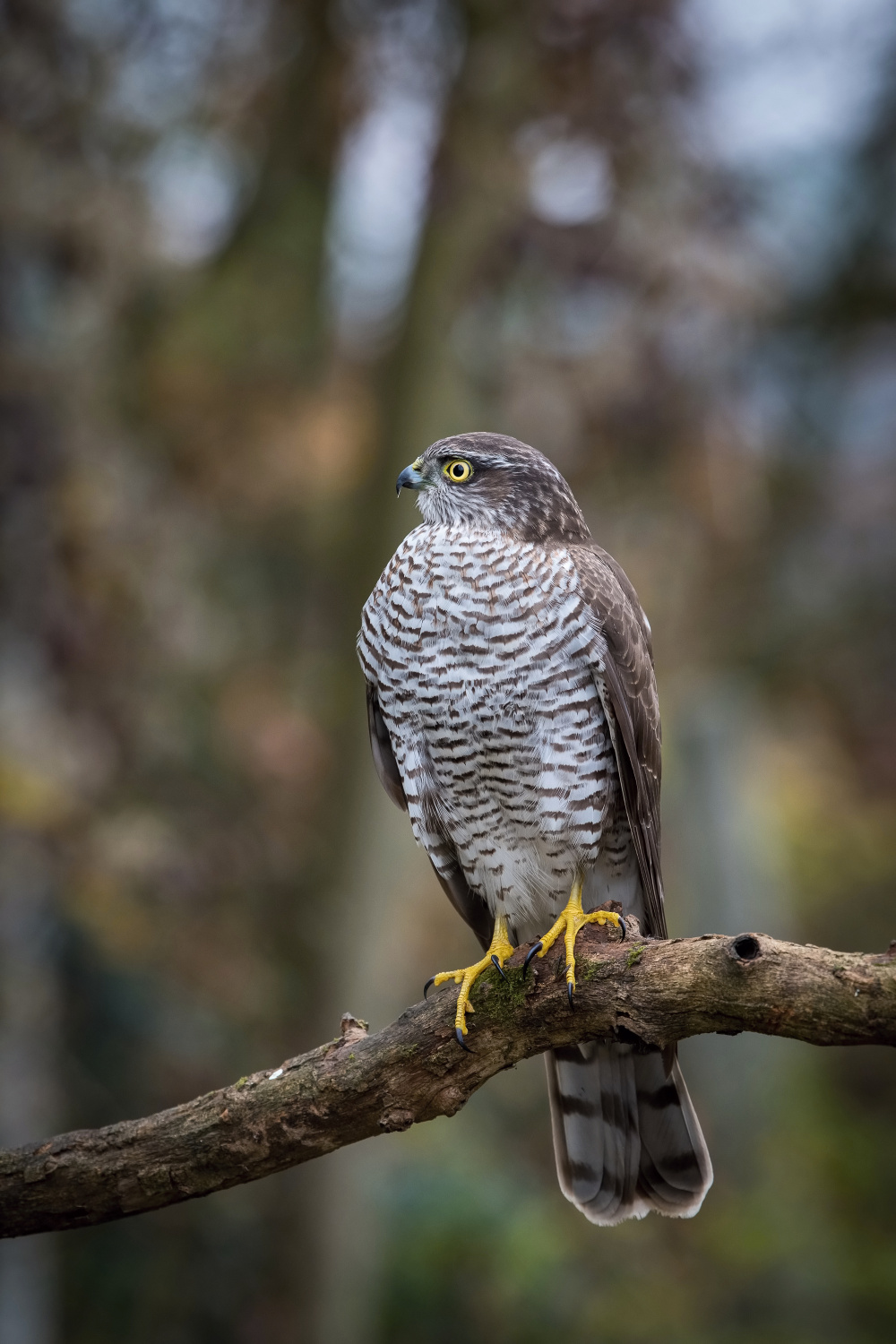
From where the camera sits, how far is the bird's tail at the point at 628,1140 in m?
3.33

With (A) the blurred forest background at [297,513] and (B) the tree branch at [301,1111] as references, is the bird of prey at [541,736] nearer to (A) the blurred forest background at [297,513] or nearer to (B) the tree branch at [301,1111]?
(B) the tree branch at [301,1111]

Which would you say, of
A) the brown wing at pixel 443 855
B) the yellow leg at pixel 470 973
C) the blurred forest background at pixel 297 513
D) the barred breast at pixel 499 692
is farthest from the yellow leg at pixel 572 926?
the blurred forest background at pixel 297 513

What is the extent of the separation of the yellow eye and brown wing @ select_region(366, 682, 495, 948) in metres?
0.68

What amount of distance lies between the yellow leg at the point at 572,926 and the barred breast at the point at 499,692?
9.4 inches

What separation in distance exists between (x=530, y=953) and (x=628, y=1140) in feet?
2.73

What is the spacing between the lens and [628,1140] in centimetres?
341

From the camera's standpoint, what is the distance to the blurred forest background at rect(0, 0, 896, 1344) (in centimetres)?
582

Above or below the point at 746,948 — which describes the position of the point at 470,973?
above

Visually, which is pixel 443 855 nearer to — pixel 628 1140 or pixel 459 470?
pixel 628 1140

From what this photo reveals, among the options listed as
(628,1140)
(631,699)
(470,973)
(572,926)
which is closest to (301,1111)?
(470,973)

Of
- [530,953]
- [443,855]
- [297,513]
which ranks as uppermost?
[297,513]

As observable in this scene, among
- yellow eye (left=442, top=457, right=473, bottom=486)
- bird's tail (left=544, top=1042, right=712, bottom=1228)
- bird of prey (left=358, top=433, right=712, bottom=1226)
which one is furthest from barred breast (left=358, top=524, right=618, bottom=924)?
bird's tail (left=544, top=1042, right=712, bottom=1228)

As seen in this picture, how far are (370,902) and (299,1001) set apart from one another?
717 mm

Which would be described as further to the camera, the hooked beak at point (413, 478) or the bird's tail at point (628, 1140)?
the hooked beak at point (413, 478)
